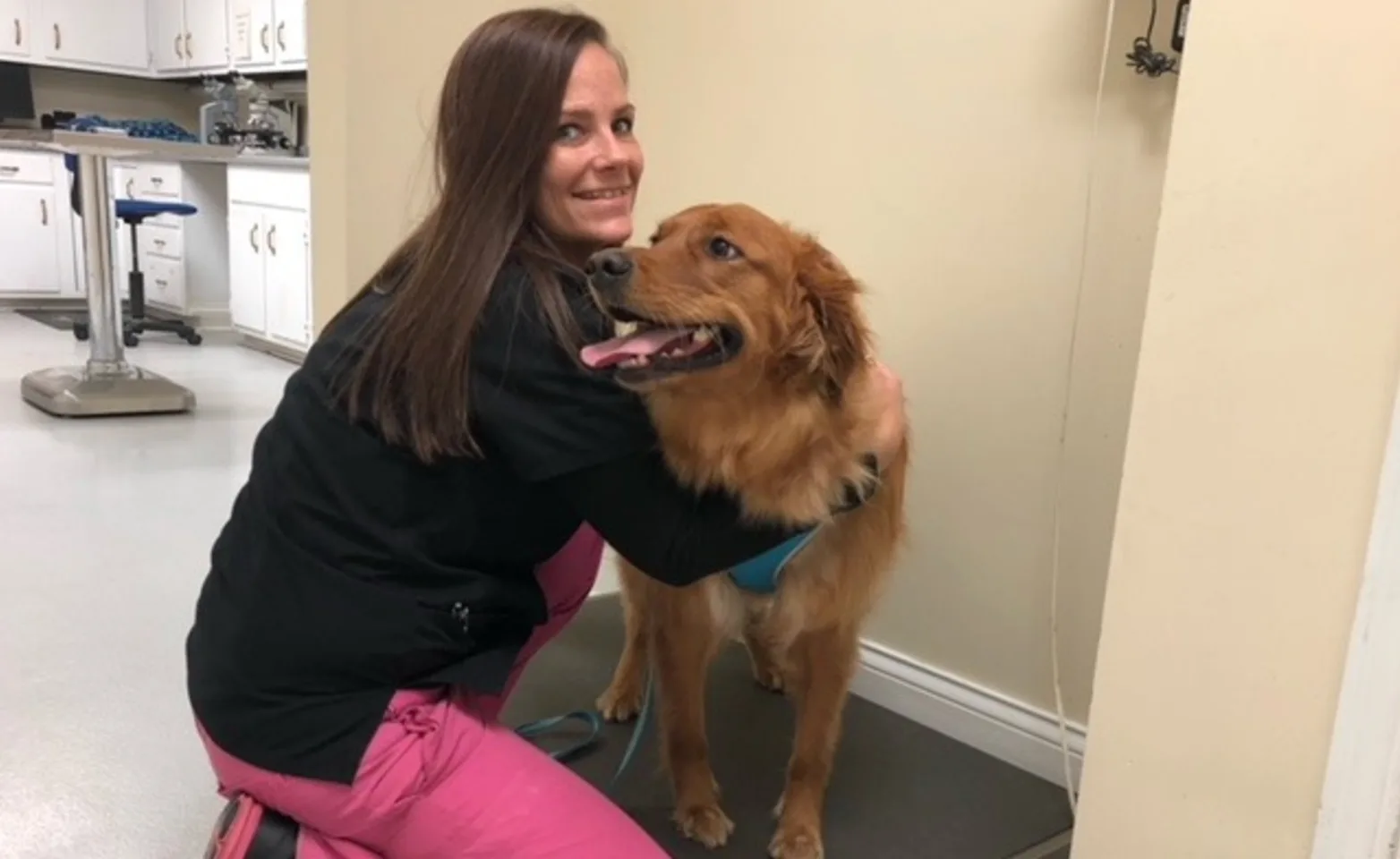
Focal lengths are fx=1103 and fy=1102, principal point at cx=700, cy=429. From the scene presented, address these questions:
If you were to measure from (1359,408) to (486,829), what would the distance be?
1079mm

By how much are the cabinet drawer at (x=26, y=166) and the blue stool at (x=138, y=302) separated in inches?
40.4

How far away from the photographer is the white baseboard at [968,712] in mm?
1959

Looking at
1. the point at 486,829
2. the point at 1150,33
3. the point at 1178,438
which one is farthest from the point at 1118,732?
the point at 1150,33

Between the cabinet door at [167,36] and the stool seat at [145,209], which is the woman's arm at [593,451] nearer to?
the stool seat at [145,209]

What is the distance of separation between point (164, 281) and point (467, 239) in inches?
257

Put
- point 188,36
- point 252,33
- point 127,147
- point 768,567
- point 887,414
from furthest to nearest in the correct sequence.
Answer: point 188,36 < point 252,33 < point 127,147 < point 768,567 < point 887,414

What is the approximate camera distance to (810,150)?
2252mm

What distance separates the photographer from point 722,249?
4.53ft

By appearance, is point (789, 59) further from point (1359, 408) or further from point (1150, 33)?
point (1359, 408)

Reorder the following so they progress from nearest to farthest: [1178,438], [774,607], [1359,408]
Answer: [1359,408] < [1178,438] < [774,607]

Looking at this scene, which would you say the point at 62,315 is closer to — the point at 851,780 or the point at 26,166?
the point at 26,166

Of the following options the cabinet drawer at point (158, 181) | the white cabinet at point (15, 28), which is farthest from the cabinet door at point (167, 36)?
the cabinet drawer at point (158, 181)

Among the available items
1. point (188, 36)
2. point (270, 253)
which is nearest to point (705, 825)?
point (270, 253)

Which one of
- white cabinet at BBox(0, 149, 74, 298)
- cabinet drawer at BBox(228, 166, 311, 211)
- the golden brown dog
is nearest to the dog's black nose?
the golden brown dog
